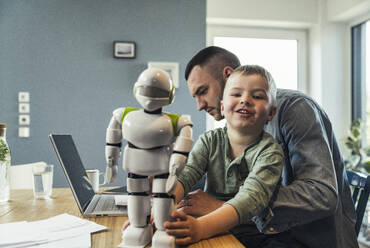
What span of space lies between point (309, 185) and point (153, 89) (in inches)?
19.5

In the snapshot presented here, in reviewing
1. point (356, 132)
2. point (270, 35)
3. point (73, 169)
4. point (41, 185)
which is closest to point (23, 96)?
point (41, 185)

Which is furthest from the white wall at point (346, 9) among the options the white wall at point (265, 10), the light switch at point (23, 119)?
the light switch at point (23, 119)

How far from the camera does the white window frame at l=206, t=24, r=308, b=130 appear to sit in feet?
10.7

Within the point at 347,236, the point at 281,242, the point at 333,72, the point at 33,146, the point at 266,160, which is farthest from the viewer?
the point at 333,72

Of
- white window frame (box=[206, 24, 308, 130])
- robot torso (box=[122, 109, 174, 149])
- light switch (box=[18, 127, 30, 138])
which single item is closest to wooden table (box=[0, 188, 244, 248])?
robot torso (box=[122, 109, 174, 149])

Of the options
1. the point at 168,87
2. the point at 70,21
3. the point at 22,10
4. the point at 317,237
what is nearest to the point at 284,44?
the point at 70,21

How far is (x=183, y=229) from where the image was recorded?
663 millimetres

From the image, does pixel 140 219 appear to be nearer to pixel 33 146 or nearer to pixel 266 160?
pixel 266 160

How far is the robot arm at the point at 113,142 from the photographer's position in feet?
2.30

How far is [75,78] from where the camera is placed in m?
2.84

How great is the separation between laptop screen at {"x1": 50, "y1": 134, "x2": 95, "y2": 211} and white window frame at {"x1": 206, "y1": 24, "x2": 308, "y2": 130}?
6.98 feet

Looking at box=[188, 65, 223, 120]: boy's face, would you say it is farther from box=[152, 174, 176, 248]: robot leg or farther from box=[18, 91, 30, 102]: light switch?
box=[18, 91, 30, 102]: light switch

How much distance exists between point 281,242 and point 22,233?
664mm

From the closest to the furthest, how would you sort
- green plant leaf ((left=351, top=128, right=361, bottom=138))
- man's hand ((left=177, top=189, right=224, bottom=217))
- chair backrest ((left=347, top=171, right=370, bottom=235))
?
man's hand ((left=177, top=189, right=224, bottom=217)), chair backrest ((left=347, top=171, right=370, bottom=235)), green plant leaf ((left=351, top=128, right=361, bottom=138))
